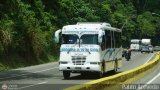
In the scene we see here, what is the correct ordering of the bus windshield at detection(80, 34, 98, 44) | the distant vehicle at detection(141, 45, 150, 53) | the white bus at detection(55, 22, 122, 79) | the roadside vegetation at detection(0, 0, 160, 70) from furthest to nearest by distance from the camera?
the distant vehicle at detection(141, 45, 150, 53), the roadside vegetation at detection(0, 0, 160, 70), the bus windshield at detection(80, 34, 98, 44), the white bus at detection(55, 22, 122, 79)

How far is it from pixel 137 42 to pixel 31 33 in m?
59.1

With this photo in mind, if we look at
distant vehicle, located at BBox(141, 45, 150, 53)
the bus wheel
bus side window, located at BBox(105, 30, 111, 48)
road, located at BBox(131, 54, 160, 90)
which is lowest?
distant vehicle, located at BBox(141, 45, 150, 53)

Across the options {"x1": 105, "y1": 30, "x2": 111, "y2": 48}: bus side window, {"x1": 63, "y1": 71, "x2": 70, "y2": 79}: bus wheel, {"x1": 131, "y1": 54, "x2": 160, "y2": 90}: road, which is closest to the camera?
{"x1": 131, "y1": 54, "x2": 160, "y2": 90}: road

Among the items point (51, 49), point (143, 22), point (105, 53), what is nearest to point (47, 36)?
point (51, 49)

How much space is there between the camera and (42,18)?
54.2m

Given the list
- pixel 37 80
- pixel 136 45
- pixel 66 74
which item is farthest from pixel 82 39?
pixel 136 45

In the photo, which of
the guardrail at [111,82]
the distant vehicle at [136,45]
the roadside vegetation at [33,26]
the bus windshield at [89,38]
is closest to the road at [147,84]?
the guardrail at [111,82]

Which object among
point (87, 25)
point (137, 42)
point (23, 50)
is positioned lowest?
point (137, 42)

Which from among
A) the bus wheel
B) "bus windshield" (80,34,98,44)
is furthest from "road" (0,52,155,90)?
"bus windshield" (80,34,98,44)

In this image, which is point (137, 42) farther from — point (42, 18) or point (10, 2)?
point (10, 2)

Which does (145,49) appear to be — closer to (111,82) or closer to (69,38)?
(69,38)

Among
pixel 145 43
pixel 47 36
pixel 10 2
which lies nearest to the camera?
pixel 10 2

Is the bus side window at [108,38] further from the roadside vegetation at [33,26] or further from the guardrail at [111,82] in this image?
the roadside vegetation at [33,26]

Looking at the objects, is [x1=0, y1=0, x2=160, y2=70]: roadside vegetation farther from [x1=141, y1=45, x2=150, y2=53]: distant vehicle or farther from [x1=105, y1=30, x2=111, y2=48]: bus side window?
[x1=141, y1=45, x2=150, y2=53]: distant vehicle
